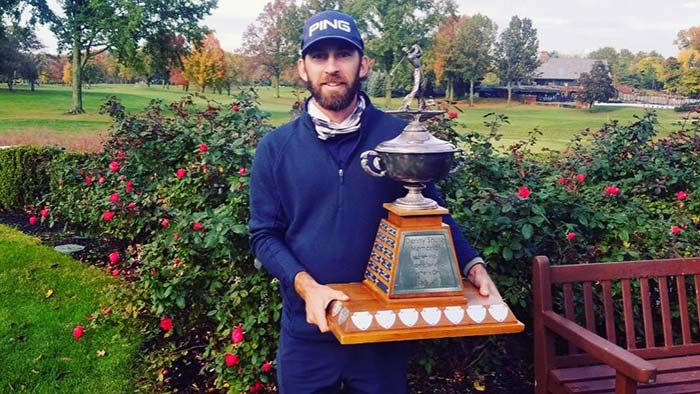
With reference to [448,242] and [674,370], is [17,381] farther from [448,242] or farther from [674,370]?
[674,370]

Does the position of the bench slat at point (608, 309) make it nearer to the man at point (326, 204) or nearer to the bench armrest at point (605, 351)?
the bench armrest at point (605, 351)

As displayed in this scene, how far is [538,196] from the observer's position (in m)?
3.43

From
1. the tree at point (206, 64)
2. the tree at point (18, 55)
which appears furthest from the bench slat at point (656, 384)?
the tree at point (206, 64)

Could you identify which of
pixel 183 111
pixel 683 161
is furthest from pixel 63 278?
pixel 683 161

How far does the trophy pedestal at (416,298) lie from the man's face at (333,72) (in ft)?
1.32

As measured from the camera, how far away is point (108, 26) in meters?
23.3

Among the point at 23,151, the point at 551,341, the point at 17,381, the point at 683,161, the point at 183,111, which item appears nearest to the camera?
the point at 551,341

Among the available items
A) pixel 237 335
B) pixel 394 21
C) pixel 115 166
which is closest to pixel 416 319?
pixel 237 335

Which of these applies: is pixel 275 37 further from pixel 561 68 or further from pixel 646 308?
pixel 646 308

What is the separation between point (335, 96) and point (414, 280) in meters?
0.65

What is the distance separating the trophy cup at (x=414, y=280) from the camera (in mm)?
1681

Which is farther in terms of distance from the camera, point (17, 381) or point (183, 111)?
point (183, 111)

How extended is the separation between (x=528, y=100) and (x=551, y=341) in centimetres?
3235

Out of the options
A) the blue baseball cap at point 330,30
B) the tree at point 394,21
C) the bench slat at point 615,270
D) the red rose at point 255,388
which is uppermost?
the tree at point 394,21
